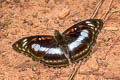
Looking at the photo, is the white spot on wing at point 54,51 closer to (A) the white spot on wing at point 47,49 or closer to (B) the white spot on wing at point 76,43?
(A) the white spot on wing at point 47,49

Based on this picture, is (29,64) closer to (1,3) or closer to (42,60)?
(42,60)

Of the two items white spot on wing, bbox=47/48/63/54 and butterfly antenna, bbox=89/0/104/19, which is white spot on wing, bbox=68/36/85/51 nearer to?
white spot on wing, bbox=47/48/63/54

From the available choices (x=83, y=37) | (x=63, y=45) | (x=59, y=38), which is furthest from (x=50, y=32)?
(x=83, y=37)

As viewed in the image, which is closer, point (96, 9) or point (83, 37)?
point (83, 37)

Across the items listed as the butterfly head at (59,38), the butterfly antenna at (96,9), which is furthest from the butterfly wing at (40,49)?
the butterfly antenna at (96,9)

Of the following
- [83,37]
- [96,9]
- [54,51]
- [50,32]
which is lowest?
[54,51]

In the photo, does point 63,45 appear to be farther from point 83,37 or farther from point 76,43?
point 83,37

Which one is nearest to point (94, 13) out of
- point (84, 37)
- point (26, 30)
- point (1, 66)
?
point (84, 37)
